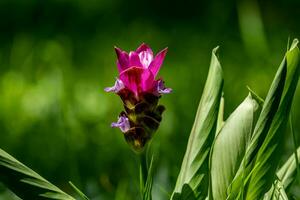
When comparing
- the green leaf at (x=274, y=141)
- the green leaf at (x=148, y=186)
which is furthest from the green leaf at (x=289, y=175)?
the green leaf at (x=148, y=186)

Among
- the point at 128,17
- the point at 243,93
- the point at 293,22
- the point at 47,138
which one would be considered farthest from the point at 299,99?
the point at 128,17

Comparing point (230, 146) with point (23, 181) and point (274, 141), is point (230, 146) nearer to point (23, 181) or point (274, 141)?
point (274, 141)

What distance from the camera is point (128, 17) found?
4.20m

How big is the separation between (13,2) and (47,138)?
180 centimetres

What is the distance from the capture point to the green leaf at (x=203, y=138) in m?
1.32

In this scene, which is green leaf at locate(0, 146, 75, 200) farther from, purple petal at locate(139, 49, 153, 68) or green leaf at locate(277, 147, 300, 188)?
green leaf at locate(277, 147, 300, 188)

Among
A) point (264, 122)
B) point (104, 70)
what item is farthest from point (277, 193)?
point (104, 70)

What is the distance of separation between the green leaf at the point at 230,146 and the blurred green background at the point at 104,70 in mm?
390

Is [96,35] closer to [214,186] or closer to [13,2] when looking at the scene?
[13,2]

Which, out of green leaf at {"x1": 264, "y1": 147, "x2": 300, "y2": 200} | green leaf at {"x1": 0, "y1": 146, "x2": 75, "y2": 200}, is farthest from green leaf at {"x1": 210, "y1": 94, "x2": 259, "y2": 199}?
green leaf at {"x1": 0, "y1": 146, "x2": 75, "y2": 200}

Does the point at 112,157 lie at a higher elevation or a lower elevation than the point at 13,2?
lower

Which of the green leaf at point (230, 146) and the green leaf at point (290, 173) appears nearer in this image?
the green leaf at point (230, 146)

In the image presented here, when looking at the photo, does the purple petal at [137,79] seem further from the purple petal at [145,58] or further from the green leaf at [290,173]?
the green leaf at [290,173]

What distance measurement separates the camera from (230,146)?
4.45ft
